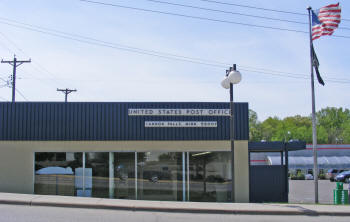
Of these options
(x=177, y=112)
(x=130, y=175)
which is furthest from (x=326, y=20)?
(x=130, y=175)

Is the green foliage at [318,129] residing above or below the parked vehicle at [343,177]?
above

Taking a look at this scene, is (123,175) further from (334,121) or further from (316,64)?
(334,121)

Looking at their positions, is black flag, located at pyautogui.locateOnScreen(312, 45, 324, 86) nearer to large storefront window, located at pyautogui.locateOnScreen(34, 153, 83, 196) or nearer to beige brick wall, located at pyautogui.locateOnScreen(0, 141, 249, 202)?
beige brick wall, located at pyautogui.locateOnScreen(0, 141, 249, 202)

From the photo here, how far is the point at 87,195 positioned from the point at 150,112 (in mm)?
4404

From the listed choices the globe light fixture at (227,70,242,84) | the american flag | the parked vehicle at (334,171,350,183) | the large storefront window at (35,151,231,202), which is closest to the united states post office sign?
the large storefront window at (35,151,231,202)

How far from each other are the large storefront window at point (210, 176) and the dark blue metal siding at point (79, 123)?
98 centimetres

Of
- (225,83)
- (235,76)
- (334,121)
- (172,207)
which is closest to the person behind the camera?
(172,207)

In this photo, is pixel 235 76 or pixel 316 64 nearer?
pixel 235 76

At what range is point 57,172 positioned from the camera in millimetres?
17734

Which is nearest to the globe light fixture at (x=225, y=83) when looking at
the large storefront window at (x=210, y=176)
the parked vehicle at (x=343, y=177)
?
the large storefront window at (x=210, y=176)

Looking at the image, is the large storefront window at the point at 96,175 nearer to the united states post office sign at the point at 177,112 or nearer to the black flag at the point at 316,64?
the united states post office sign at the point at 177,112

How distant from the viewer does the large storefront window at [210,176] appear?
→ 1803 cm

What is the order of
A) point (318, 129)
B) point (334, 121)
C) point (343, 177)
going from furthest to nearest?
Answer: point (334, 121) → point (318, 129) → point (343, 177)

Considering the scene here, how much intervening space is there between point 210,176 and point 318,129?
92283 mm
